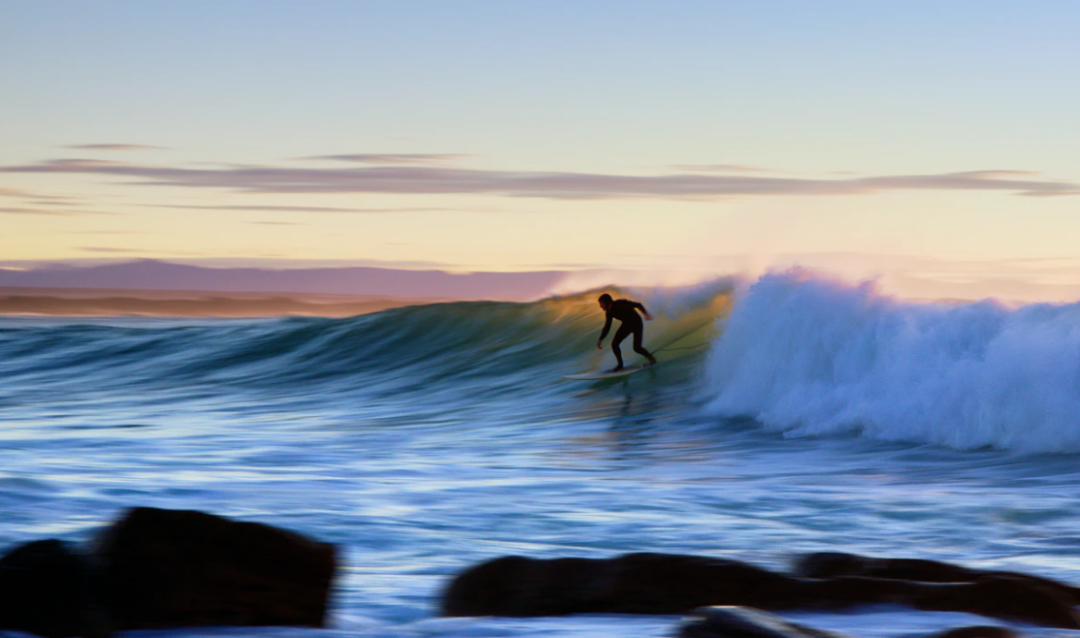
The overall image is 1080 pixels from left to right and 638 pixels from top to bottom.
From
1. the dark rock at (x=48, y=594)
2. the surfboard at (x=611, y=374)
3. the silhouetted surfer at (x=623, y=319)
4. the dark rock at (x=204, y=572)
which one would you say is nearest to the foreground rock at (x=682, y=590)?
the dark rock at (x=204, y=572)

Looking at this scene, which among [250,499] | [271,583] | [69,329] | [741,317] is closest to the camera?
[271,583]

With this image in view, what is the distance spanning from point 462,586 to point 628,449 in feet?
21.6

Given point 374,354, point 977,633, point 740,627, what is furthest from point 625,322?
point 740,627

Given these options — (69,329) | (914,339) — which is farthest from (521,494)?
(69,329)

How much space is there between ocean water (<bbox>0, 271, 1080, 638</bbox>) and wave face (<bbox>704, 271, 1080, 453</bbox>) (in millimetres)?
30

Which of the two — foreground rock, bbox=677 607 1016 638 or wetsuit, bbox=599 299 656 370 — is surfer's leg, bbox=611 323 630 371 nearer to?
wetsuit, bbox=599 299 656 370

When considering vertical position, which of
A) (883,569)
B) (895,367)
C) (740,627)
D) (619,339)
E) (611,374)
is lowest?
(611,374)

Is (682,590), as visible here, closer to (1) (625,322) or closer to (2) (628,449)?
(2) (628,449)

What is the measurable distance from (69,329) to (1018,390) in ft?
89.8

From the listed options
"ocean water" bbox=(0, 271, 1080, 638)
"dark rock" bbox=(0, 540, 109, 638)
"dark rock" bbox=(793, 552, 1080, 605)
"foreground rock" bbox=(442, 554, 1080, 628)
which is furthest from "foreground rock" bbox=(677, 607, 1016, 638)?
"dark rock" bbox=(0, 540, 109, 638)

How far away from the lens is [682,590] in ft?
12.5

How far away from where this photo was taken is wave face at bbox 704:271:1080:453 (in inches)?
387

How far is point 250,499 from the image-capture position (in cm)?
689

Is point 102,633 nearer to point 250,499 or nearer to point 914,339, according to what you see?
point 250,499
